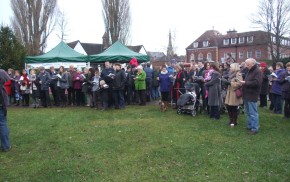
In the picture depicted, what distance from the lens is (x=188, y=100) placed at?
1049 cm

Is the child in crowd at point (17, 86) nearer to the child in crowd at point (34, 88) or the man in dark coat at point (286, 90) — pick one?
the child in crowd at point (34, 88)

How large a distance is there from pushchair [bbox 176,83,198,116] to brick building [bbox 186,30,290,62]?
42376mm

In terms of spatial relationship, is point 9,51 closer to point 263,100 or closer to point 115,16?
point 263,100

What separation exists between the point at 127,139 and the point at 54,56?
10565mm

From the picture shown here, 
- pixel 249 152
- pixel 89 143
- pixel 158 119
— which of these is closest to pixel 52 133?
pixel 89 143

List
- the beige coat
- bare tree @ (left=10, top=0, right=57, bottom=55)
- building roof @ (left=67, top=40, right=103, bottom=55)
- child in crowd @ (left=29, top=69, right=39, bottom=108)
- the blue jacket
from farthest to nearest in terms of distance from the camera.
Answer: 1. building roof @ (left=67, top=40, right=103, bottom=55)
2. bare tree @ (left=10, top=0, right=57, bottom=55)
3. child in crowd @ (left=29, top=69, right=39, bottom=108)
4. the blue jacket
5. the beige coat

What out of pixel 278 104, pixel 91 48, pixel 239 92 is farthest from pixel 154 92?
pixel 91 48

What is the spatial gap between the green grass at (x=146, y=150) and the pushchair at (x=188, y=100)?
1.92ft

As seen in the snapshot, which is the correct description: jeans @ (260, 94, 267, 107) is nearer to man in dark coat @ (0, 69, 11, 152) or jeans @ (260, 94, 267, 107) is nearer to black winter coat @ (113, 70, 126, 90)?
black winter coat @ (113, 70, 126, 90)

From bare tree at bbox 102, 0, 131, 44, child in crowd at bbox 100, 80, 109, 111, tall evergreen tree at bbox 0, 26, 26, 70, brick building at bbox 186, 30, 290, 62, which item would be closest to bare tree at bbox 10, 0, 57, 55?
bare tree at bbox 102, 0, 131, 44

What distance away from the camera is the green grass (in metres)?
5.28

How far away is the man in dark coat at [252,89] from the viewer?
767cm

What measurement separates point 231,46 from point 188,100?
51.0 metres

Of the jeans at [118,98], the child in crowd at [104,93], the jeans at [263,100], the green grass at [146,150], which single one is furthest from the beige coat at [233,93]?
the child in crowd at [104,93]
